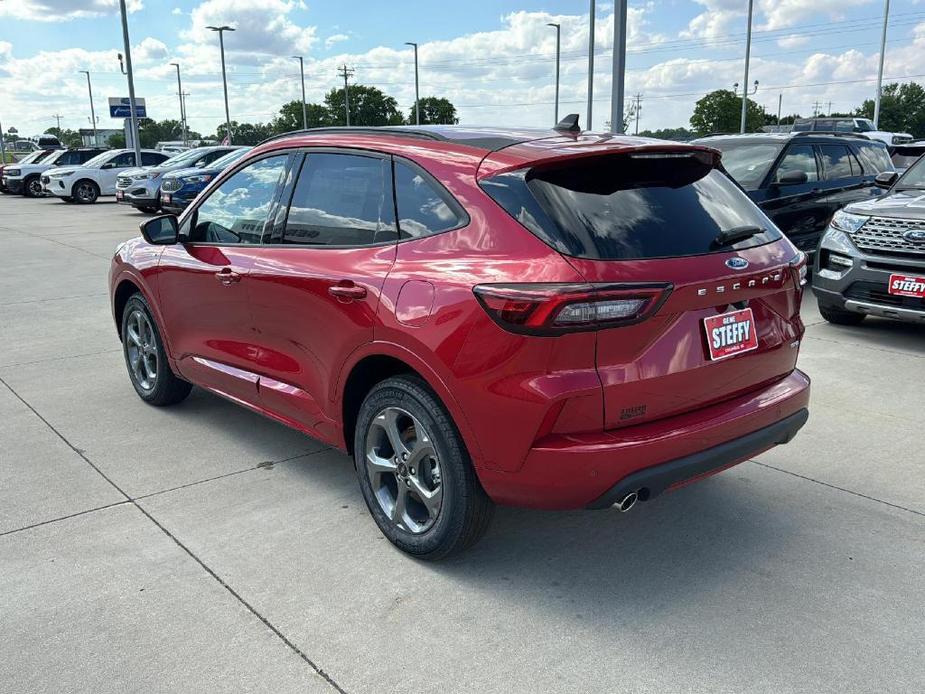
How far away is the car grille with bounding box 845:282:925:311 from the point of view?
21.5ft

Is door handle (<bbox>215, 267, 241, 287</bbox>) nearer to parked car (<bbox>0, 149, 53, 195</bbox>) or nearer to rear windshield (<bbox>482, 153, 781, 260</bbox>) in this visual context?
rear windshield (<bbox>482, 153, 781, 260</bbox>)

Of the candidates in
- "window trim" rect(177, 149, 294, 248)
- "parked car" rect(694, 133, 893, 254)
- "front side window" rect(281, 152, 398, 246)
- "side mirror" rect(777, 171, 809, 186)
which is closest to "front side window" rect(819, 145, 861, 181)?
"parked car" rect(694, 133, 893, 254)

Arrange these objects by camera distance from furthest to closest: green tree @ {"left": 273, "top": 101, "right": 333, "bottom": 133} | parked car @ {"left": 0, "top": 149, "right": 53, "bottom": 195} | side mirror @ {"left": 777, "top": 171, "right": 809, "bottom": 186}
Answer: green tree @ {"left": 273, "top": 101, "right": 333, "bottom": 133} < parked car @ {"left": 0, "top": 149, "right": 53, "bottom": 195} < side mirror @ {"left": 777, "top": 171, "right": 809, "bottom": 186}

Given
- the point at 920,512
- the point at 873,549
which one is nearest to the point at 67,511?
the point at 873,549

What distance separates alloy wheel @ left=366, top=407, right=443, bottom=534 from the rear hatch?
0.79 meters

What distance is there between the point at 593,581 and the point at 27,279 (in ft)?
33.0

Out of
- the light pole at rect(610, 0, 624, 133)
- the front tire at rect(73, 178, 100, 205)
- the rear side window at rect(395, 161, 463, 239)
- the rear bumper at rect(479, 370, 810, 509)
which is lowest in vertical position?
the front tire at rect(73, 178, 100, 205)

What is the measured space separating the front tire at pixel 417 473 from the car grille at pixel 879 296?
4861 millimetres

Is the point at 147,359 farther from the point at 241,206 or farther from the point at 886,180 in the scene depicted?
the point at 886,180

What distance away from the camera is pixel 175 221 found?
483 centimetres

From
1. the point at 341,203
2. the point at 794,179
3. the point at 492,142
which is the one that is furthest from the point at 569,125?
the point at 794,179

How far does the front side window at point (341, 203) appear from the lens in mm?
3492

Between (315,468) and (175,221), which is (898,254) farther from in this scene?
(175,221)

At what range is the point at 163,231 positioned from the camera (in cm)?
476
